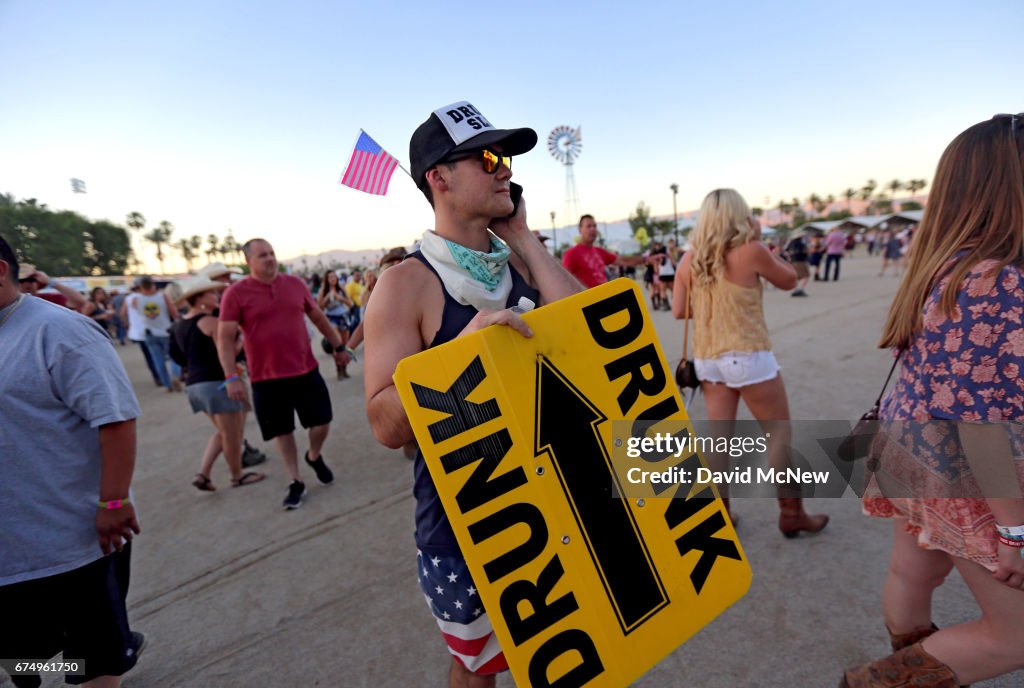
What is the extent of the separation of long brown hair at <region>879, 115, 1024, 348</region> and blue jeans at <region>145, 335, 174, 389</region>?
995 cm

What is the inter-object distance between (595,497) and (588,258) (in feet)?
15.3

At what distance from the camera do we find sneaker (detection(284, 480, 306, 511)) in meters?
3.79

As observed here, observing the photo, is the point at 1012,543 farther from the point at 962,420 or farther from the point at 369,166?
the point at 369,166

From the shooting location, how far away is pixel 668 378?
1.32 meters

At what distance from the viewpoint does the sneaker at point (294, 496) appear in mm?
3793

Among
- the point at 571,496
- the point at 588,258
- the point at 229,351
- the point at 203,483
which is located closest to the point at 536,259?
the point at 571,496

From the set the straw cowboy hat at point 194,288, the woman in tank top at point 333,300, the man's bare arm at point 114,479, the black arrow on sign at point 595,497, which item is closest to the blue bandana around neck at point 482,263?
the black arrow on sign at point 595,497

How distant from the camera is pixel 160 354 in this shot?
29.3 ft

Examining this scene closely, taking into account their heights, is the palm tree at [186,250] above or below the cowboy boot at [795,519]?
above

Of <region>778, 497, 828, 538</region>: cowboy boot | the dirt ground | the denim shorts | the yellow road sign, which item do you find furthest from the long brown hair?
the denim shorts

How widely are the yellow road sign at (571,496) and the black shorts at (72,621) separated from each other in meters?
1.57

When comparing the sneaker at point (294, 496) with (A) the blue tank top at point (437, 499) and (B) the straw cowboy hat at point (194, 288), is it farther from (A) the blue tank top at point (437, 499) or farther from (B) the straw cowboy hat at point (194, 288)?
(A) the blue tank top at point (437, 499)

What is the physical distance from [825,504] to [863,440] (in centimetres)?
170

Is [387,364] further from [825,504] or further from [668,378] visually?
[825,504]
